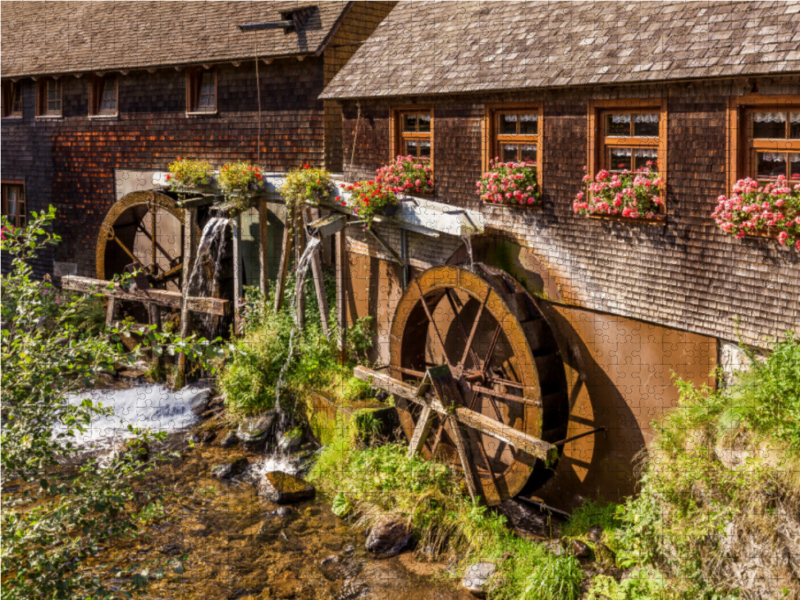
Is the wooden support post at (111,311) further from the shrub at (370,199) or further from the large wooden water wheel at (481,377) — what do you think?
the large wooden water wheel at (481,377)

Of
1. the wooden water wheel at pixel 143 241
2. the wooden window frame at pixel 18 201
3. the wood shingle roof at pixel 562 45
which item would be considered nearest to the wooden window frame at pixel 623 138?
the wood shingle roof at pixel 562 45

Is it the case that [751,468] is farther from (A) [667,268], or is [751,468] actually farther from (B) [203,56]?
(B) [203,56]

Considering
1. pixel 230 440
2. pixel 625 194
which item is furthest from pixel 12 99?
pixel 625 194

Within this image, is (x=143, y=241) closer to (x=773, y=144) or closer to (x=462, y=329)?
(x=462, y=329)

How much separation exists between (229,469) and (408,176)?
4.29 m

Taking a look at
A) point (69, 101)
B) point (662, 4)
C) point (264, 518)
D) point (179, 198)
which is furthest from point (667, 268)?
point (69, 101)

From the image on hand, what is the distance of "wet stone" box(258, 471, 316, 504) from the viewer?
10.2m

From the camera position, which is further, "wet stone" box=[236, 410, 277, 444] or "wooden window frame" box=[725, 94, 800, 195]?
"wet stone" box=[236, 410, 277, 444]

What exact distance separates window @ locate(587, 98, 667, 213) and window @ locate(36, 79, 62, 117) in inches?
485

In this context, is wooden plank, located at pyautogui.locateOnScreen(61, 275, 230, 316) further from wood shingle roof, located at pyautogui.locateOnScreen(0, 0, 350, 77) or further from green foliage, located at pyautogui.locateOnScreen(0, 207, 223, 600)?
green foliage, located at pyautogui.locateOnScreen(0, 207, 223, 600)

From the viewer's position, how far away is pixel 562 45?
9281 mm

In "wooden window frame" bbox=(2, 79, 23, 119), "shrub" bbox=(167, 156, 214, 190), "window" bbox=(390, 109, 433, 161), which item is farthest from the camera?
"wooden window frame" bbox=(2, 79, 23, 119)

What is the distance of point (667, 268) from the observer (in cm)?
825

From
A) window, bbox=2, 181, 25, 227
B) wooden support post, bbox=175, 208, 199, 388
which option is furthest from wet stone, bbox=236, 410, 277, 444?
window, bbox=2, 181, 25, 227
